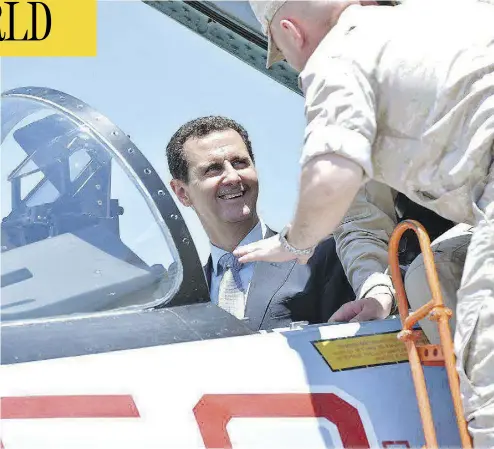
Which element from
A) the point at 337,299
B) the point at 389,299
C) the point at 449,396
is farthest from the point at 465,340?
the point at 337,299

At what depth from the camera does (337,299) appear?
10.2 feet

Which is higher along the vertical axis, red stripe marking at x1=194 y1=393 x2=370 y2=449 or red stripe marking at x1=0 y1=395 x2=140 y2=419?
red stripe marking at x1=0 y1=395 x2=140 y2=419

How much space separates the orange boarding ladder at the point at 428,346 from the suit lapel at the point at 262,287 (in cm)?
117

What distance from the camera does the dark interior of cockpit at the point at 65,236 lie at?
2.04 metres

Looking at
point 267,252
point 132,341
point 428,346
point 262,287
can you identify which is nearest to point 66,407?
point 132,341

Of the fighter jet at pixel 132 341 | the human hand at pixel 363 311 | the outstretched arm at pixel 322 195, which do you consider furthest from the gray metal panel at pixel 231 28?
the outstretched arm at pixel 322 195

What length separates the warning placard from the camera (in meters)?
1.93

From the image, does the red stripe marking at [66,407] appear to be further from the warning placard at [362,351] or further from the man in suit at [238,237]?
the man in suit at [238,237]

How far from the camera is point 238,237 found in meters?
3.75

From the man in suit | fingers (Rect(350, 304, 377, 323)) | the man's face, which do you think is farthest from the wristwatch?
the man's face

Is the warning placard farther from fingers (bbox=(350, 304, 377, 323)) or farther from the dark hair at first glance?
the dark hair

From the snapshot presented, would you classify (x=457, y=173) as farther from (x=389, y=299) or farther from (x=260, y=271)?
(x=260, y=271)

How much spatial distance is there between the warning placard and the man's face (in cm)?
173

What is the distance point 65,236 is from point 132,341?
405mm
